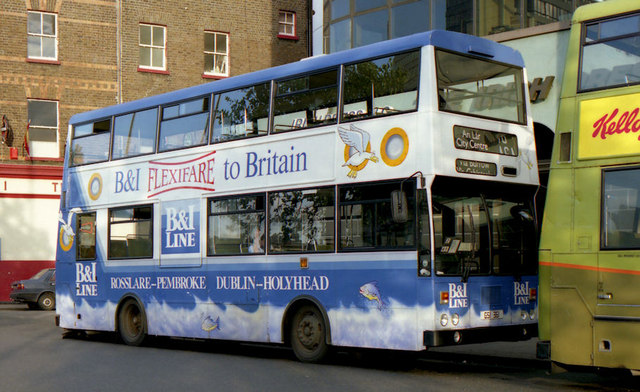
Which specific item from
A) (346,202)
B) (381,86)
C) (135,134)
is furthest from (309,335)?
(135,134)

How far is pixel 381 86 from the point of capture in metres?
12.3

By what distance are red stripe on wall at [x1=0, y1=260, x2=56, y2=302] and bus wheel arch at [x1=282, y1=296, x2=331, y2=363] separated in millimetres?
22178

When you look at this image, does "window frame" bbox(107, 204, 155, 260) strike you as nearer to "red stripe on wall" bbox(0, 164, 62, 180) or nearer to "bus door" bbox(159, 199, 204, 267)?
"bus door" bbox(159, 199, 204, 267)

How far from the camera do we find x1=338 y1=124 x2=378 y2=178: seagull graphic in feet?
41.0

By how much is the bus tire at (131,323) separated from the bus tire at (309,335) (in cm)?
436

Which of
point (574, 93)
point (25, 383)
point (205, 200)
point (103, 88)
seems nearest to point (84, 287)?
point (205, 200)

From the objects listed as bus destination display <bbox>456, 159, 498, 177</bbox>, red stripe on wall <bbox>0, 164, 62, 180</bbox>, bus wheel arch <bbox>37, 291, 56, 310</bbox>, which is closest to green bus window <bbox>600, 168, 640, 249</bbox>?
bus destination display <bbox>456, 159, 498, 177</bbox>

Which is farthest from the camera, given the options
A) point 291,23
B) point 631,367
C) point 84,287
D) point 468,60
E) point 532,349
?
point 291,23

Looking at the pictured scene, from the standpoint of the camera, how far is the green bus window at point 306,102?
13.1 metres

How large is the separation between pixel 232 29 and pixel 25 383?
2719cm

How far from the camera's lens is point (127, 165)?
17.2m

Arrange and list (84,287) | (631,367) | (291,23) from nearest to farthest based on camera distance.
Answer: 1. (631,367)
2. (84,287)
3. (291,23)

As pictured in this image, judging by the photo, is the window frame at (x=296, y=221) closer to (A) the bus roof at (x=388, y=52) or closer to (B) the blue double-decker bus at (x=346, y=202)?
(B) the blue double-decker bus at (x=346, y=202)

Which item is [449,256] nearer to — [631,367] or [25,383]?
[631,367]
